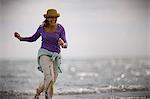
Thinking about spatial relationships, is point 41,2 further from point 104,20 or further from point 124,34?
point 124,34

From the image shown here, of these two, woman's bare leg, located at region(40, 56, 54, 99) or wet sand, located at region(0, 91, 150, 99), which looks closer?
woman's bare leg, located at region(40, 56, 54, 99)

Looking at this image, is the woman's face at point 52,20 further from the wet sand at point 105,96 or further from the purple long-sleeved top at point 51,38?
the wet sand at point 105,96

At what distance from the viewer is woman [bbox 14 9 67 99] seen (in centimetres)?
508

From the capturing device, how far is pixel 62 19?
7.04m

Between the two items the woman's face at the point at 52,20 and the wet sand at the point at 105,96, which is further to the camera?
the wet sand at the point at 105,96

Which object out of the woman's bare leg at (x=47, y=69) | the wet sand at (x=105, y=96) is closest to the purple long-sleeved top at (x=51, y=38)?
the woman's bare leg at (x=47, y=69)

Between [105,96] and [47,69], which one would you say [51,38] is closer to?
[47,69]

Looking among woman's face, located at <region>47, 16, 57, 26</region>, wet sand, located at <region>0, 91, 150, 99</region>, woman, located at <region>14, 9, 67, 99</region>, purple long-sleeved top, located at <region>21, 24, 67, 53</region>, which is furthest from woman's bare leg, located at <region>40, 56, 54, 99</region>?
wet sand, located at <region>0, 91, 150, 99</region>

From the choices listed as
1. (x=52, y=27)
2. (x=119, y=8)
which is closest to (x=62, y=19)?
(x=119, y=8)

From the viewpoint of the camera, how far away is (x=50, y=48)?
5.16 metres

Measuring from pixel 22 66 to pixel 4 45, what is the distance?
129 inches

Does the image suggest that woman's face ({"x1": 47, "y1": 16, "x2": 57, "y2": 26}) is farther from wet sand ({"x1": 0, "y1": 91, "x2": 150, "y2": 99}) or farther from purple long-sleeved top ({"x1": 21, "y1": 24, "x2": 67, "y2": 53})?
wet sand ({"x1": 0, "y1": 91, "x2": 150, "y2": 99})

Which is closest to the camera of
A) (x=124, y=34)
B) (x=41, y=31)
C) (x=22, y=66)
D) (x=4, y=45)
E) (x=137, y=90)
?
(x=41, y=31)

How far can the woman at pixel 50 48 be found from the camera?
5082 millimetres
